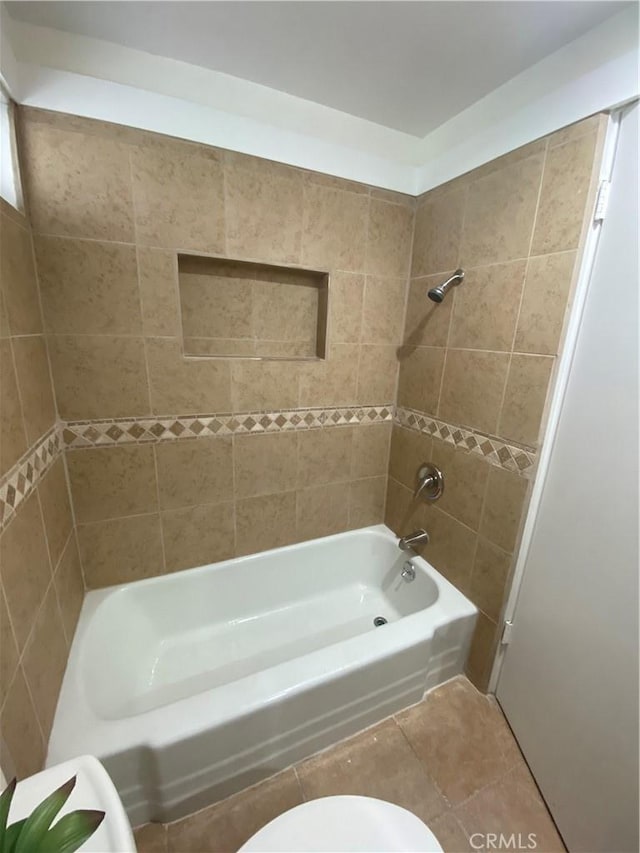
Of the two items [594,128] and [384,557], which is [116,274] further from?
[384,557]

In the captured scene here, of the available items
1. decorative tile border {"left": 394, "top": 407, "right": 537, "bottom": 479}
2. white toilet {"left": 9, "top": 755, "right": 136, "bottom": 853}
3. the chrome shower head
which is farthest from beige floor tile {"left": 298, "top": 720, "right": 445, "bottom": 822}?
the chrome shower head

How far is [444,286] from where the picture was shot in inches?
50.7

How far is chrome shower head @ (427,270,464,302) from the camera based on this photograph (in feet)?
4.16

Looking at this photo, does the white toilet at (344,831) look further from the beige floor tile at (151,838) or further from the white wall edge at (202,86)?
the white wall edge at (202,86)

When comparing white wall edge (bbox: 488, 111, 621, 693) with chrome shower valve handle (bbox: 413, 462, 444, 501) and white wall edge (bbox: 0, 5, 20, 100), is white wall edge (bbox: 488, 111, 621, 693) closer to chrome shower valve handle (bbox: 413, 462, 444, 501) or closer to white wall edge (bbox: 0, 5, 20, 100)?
chrome shower valve handle (bbox: 413, 462, 444, 501)

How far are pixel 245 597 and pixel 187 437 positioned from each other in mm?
849

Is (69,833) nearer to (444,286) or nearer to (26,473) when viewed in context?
(26,473)

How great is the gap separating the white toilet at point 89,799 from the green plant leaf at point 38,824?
68 millimetres

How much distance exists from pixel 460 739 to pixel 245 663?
Answer: 0.86m

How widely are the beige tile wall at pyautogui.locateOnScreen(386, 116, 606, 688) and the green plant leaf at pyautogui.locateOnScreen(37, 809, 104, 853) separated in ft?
4.06

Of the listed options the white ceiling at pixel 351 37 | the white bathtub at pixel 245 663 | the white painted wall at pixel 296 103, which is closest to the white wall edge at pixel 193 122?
the white painted wall at pixel 296 103

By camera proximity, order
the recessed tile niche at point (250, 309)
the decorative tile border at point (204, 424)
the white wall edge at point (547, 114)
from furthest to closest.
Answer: the recessed tile niche at point (250, 309) → the decorative tile border at point (204, 424) → the white wall edge at point (547, 114)

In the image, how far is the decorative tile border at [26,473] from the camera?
777mm

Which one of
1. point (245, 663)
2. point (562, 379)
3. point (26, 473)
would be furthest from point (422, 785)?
point (26, 473)
